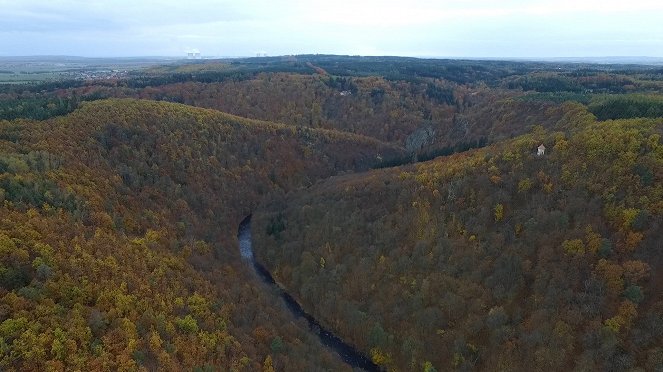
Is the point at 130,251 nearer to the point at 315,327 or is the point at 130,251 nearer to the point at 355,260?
the point at 315,327

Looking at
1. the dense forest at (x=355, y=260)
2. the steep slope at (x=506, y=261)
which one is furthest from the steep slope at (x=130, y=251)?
the steep slope at (x=506, y=261)

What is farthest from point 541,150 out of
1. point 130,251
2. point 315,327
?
point 130,251

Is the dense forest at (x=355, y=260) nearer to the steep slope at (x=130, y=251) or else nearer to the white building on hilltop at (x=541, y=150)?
the steep slope at (x=130, y=251)

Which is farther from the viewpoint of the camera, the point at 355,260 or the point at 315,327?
the point at 355,260

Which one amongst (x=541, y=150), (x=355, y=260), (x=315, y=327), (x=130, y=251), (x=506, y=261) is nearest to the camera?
(x=506, y=261)

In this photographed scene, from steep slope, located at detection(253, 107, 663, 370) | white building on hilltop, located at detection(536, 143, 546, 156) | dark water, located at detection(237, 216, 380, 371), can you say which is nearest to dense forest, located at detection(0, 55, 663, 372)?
steep slope, located at detection(253, 107, 663, 370)

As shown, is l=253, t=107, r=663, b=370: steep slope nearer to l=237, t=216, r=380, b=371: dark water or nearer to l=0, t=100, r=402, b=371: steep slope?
l=237, t=216, r=380, b=371: dark water

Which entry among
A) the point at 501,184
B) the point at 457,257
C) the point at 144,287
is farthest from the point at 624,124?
the point at 144,287
